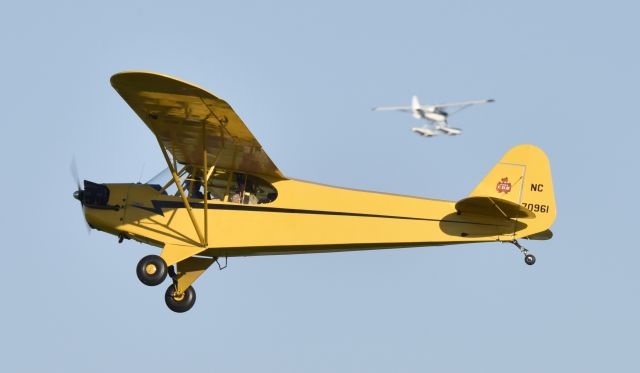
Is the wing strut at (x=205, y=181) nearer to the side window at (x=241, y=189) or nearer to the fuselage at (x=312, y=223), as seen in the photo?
the fuselage at (x=312, y=223)

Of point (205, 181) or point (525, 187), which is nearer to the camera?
point (525, 187)

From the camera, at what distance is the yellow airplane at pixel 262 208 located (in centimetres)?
1579

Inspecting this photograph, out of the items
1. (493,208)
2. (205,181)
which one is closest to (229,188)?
(205,181)

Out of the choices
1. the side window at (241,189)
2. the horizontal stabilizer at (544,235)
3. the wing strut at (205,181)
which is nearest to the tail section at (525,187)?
the horizontal stabilizer at (544,235)

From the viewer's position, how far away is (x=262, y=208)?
1631 cm

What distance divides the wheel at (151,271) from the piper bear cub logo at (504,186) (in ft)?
15.2

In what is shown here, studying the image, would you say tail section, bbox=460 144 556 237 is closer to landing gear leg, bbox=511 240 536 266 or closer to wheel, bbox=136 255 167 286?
landing gear leg, bbox=511 240 536 266

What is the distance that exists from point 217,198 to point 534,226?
429 cm

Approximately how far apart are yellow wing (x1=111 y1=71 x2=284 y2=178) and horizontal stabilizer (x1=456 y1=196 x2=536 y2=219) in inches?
102

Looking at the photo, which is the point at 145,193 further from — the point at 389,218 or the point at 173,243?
the point at 389,218

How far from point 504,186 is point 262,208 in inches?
129

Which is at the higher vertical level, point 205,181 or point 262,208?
point 205,181

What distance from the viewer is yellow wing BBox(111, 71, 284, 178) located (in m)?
14.3

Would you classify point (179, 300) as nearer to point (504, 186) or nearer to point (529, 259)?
point (504, 186)
